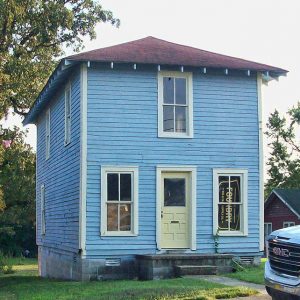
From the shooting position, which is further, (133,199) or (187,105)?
(187,105)

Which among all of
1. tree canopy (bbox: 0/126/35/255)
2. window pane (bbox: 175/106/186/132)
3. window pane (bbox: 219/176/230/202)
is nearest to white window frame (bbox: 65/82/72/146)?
window pane (bbox: 175/106/186/132)

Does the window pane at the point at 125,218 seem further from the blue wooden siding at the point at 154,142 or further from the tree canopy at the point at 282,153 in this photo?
the tree canopy at the point at 282,153

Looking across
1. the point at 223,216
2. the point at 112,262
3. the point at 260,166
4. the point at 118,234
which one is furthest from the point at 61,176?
the point at 260,166

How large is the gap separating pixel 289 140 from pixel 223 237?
4019 centimetres

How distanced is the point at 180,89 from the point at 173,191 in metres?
2.79

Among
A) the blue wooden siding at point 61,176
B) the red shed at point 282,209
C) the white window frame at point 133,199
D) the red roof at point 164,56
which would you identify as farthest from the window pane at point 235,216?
the red shed at point 282,209

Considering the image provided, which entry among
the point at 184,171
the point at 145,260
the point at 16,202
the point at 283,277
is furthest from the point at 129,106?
the point at 16,202

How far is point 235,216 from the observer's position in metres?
19.1

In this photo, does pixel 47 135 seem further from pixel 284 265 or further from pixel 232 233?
pixel 284 265

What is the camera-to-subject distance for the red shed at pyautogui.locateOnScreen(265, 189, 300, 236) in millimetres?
41875

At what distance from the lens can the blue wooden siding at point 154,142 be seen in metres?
18.2

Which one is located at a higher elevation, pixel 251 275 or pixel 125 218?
pixel 125 218

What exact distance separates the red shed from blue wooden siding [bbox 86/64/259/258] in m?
22.7

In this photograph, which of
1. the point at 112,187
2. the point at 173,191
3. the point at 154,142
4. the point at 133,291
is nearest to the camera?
the point at 133,291
